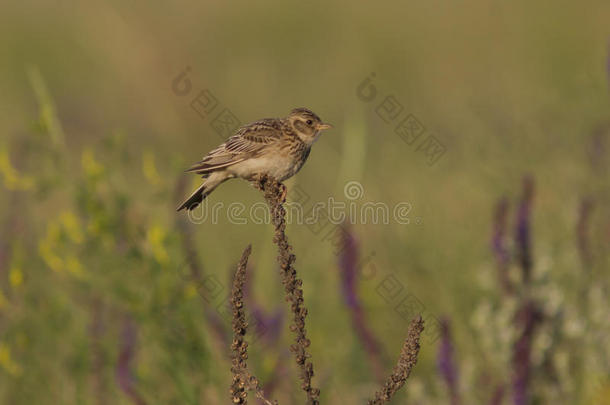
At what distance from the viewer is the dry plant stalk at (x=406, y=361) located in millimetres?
2850

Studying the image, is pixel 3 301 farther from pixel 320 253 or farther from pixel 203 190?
pixel 320 253

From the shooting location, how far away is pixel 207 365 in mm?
5148

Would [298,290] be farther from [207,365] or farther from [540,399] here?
[540,399]

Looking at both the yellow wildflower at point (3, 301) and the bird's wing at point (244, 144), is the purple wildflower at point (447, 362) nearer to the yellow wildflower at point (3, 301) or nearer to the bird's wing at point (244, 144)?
the bird's wing at point (244, 144)

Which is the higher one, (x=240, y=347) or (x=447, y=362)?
(x=240, y=347)

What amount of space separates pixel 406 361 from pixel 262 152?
75.8 inches

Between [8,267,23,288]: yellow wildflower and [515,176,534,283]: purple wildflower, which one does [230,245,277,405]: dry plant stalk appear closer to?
[515,176,534,283]: purple wildflower

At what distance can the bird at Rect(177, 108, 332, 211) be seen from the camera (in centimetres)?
437

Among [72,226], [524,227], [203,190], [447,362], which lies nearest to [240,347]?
[203,190]

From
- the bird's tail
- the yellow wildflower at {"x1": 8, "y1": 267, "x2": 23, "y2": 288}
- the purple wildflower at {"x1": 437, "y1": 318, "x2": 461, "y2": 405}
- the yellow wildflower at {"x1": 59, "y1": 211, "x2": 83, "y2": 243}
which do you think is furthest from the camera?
the yellow wildflower at {"x1": 8, "y1": 267, "x2": 23, "y2": 288}

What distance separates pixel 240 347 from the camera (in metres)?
2.97

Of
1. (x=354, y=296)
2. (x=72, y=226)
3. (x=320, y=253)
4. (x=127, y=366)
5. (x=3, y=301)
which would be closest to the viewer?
(x=354, y=296)

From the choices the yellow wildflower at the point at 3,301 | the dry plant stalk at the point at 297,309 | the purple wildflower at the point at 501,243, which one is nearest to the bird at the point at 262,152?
the purple wildflower at the point at 501,243

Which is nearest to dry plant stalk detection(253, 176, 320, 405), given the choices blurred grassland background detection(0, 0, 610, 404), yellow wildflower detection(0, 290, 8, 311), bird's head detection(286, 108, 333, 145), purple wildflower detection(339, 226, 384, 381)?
purple wildflower detection(339, 226, 384, 381)
